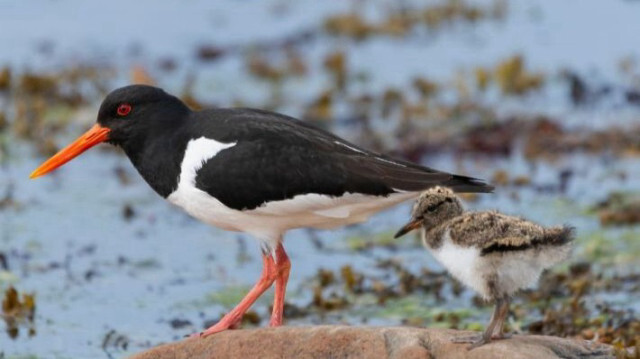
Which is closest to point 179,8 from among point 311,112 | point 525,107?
point 311,112

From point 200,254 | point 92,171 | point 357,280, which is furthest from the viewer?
point 92,171

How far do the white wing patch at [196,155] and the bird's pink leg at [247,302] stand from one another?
67 centimetres

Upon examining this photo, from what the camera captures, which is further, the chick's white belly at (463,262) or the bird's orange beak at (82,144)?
the bird's orange beak at (82,144)

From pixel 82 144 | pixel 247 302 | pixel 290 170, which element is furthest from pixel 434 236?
pixel 82 144

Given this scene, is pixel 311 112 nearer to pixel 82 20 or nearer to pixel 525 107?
pixel 525 107

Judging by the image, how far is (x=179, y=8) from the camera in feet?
65.3

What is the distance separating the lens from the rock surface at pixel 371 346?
644cm

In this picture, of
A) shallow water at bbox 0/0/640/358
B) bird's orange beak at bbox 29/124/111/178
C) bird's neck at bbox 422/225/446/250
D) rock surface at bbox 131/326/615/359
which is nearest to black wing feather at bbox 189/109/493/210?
bird's neck at bbox 422/225/446/250

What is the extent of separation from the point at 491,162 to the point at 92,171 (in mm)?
3918

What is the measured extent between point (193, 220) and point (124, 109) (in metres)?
4.10

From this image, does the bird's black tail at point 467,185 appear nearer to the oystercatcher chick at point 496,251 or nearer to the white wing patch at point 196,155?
the oystercatcher chick at point 496,251

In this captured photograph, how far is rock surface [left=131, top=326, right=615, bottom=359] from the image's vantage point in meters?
6.44

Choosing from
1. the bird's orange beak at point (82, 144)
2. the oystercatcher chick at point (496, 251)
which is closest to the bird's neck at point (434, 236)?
the oystercatcher chick at point (496, 251)

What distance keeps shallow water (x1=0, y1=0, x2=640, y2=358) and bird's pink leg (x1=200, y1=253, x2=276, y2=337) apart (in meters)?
1.45
